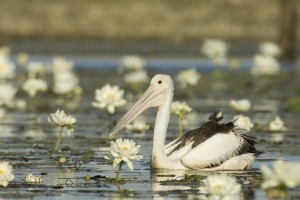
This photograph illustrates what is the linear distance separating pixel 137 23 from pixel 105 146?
26.5 meters

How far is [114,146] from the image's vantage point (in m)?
8.49

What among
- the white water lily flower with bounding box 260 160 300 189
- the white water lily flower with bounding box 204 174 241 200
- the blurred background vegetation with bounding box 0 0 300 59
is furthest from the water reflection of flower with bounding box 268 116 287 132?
the blurred background vegetation with bounding box 0 0 300 59

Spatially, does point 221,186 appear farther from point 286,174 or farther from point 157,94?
point 157,94

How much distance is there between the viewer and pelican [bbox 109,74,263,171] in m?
9.55

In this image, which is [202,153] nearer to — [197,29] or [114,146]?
[114,146]

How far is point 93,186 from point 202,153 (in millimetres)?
1611

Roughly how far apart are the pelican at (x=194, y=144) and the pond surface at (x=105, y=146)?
14 cm

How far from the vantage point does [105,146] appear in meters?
11.5

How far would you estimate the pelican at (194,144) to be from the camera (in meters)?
9.55

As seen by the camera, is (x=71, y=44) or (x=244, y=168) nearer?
(x=244, y=168)

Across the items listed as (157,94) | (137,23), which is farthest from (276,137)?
(137,23)

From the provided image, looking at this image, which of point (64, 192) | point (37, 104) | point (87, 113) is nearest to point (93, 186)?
point (64, 192)

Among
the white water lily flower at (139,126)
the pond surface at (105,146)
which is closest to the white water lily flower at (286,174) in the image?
the pond surface at (105,146)

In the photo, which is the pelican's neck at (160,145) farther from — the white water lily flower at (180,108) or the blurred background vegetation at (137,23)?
the blurred background vegetation at (137,23)
